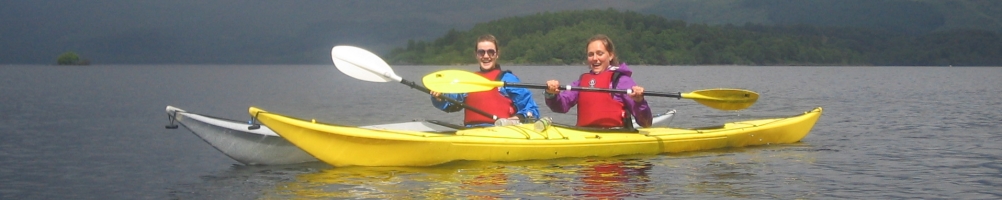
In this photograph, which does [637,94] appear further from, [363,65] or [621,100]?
[363,65]


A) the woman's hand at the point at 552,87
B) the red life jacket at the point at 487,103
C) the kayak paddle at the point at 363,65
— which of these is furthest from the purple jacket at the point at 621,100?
the kayak paddle at the point at 363,65

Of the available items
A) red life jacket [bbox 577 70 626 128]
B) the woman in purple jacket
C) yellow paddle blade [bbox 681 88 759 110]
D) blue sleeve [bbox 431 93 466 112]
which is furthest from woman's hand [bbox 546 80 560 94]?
yellow paddle blade [bbox 681 88 759 110]

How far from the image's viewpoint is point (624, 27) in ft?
525

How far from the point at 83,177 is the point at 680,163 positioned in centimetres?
592

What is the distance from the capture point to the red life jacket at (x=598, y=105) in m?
11.8

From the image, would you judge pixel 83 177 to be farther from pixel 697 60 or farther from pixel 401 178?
pixel 697 60

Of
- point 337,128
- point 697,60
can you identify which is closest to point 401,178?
point 337,128

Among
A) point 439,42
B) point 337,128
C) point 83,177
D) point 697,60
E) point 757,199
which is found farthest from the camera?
point 439,42

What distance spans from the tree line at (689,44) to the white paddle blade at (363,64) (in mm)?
130365

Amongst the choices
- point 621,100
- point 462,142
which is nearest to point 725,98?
point 621,100

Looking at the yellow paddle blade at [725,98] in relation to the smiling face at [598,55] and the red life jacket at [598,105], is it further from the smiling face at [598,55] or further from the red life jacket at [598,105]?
the smiling face at [598,55]

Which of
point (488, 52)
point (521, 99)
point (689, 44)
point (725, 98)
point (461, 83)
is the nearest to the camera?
point (461, 83)

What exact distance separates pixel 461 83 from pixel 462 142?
2.58 feet

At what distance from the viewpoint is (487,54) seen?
11602 mm
